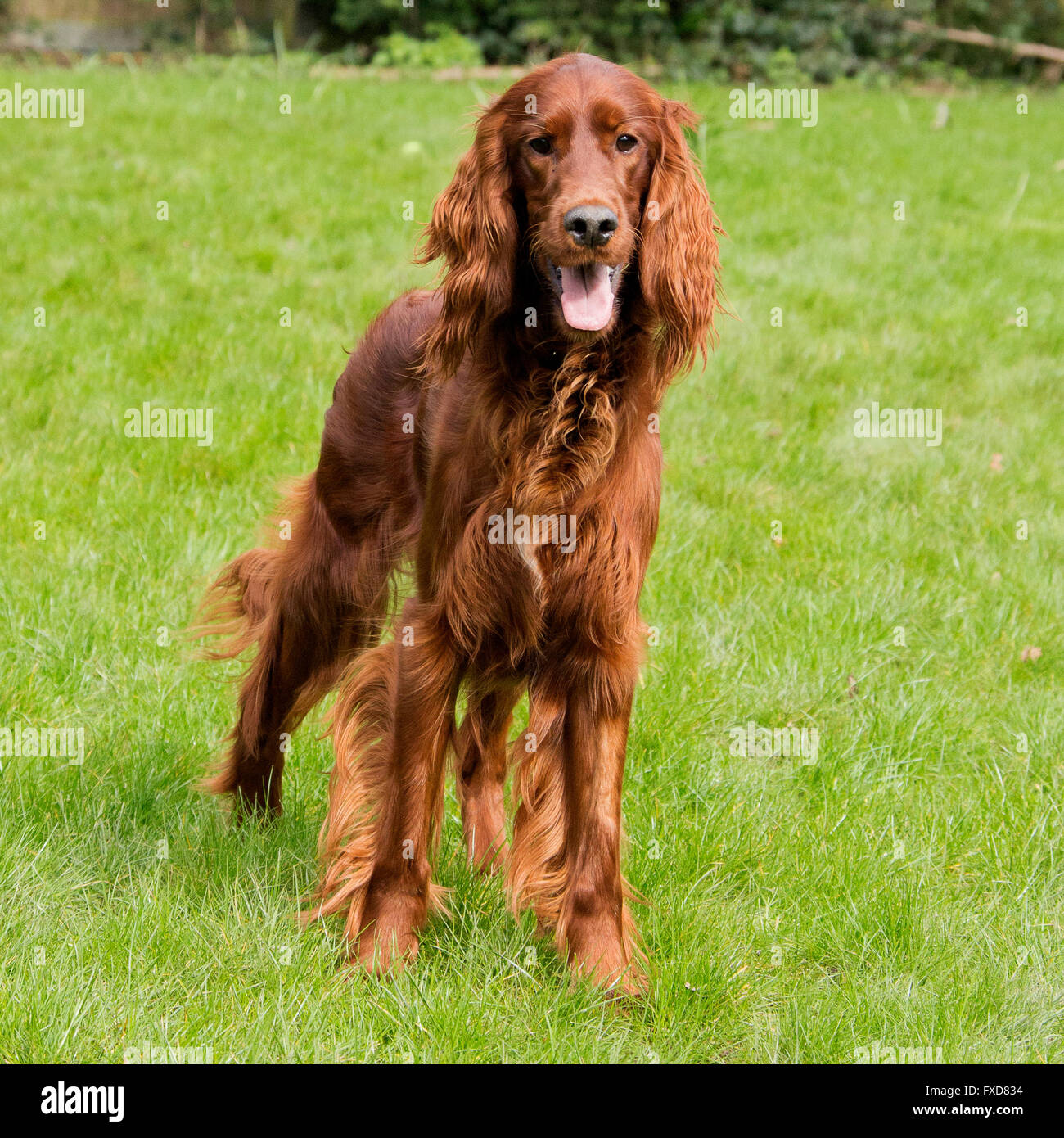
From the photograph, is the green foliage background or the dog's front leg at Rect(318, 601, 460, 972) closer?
the dog's front leg at Rect(318, 601, 460, 972)

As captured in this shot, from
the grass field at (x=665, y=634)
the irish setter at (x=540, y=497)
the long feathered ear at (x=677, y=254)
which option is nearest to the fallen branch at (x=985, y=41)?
the grass field at (x=665, y=634)

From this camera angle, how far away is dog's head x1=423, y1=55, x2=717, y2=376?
2490 millimetres

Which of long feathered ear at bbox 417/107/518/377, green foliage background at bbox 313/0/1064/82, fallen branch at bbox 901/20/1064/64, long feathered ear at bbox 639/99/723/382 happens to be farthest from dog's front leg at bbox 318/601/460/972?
fallen branch at bbox 901/20/1064/64

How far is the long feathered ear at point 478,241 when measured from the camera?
259 cm

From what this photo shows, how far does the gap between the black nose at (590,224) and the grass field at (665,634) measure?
1.40 metres

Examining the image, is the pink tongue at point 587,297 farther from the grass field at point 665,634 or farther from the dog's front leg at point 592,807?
the grass field at point 665,634

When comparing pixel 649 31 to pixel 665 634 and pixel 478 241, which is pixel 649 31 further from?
pixel 478 241

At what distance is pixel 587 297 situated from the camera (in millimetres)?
2488

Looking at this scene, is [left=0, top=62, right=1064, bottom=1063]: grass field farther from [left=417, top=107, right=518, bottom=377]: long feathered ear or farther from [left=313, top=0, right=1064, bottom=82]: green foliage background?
[left=313, top=0, right=1064, bottom=82]: green foliage background

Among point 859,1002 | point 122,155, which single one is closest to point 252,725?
point 859,1002

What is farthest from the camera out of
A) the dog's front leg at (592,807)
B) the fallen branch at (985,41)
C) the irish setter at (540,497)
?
the fallen branch at (985,41)

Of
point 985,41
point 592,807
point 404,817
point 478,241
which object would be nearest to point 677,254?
point 478,241

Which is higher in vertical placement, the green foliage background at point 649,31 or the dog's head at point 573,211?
the green foliage background at point 649,31

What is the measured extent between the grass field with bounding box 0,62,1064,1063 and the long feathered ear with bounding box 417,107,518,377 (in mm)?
1232
